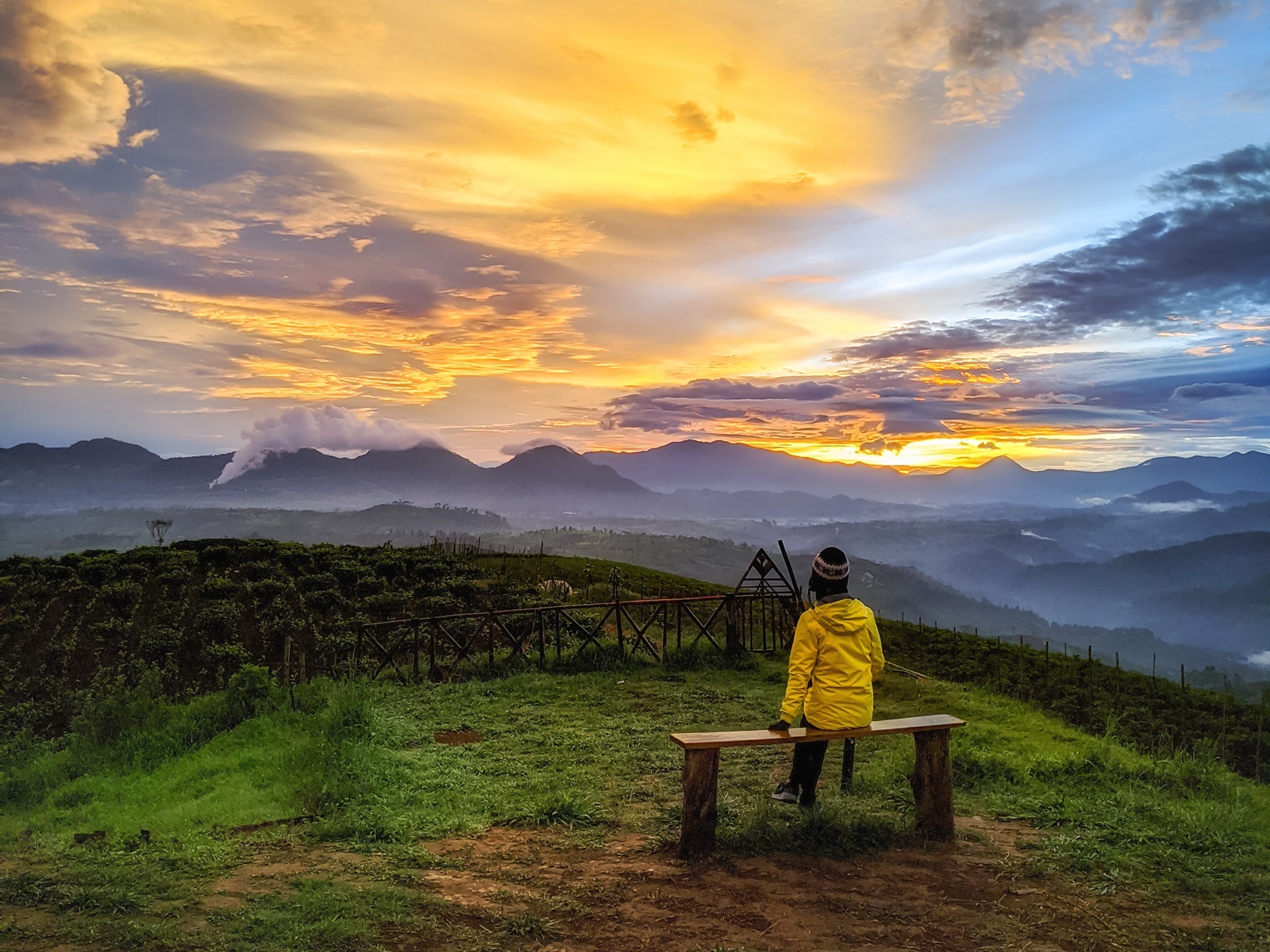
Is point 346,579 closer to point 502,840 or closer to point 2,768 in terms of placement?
point 2,768

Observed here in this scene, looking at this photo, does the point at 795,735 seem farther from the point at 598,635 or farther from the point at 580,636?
the point at 580,636

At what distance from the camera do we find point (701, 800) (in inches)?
282

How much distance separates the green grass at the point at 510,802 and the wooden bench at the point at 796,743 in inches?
14.2

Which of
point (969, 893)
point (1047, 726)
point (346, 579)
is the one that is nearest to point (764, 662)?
point (1047, 726)

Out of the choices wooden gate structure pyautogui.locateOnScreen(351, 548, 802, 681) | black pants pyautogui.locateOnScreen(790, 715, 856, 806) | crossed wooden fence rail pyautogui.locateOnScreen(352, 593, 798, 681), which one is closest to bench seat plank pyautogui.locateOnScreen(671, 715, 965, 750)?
black pants pyautogui.locateOnScreen(790, 715, 856, 806)

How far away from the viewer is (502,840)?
7.95m

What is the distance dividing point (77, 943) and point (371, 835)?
9.43 ft

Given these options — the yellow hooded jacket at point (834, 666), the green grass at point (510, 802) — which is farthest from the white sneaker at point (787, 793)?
the yellow hooded jacket at point (834, 666)

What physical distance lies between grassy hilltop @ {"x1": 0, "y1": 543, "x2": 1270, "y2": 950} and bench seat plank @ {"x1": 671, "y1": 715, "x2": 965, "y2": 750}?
0.87 metres

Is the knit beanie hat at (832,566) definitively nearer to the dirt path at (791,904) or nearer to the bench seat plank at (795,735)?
the bench seat plank at (795,735)

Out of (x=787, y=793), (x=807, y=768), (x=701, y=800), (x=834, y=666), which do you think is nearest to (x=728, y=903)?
(x=701, y=800)

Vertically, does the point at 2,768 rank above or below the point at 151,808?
below

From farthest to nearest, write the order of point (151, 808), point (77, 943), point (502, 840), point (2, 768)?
point (2, 768) → point (151, 808) → point (502, 840) → point (77, 943)

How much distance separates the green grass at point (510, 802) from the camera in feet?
20.6
